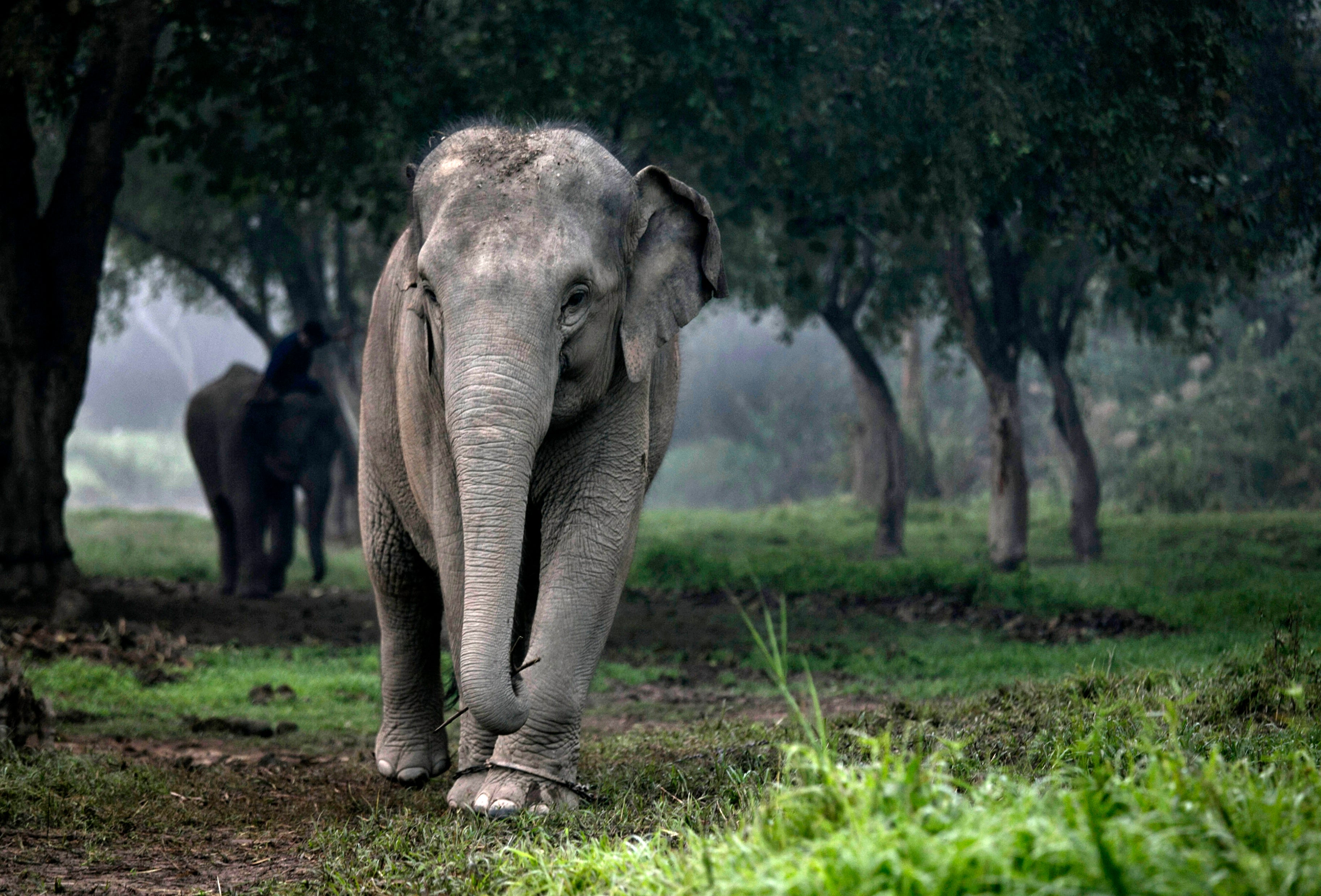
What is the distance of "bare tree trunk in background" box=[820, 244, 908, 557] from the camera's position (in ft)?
57.6

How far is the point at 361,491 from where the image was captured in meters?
6.30

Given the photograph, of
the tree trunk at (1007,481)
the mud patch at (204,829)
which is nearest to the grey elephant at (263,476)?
the tree trunk at (1007,481)

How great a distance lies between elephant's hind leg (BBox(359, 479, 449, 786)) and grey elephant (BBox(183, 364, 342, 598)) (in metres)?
8.55

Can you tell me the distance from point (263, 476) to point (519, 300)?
11.0 meters

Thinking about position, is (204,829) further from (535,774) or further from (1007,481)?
(1007,481)

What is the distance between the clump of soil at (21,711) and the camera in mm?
6051

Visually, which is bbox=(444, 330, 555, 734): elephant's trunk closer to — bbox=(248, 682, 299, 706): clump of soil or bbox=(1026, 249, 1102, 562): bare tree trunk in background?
bbox=(248, 682, 299, 706): clump of soil

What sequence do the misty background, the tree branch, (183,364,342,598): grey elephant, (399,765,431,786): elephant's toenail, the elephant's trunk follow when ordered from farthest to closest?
the misty background < the tree branch < (183,364,342,598): grey elephant < (399,765,431,786): elephant's toenail < the elephant's trunk

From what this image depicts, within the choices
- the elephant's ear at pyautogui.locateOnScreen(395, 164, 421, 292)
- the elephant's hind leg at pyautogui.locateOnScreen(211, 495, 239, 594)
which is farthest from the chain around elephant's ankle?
the elephant's hind leg at pyautogui.locateOnScreen(211, 495, 239, 594)

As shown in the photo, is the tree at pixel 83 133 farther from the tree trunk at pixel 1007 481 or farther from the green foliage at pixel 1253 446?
the green foliage at pixel 1253 446

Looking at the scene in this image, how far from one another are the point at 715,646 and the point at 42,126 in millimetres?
12449

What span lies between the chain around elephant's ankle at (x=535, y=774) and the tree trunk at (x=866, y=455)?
700 inches

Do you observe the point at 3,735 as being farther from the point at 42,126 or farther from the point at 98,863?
the point at 42,126

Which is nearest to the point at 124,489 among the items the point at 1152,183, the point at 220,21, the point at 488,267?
the point at 220,21
